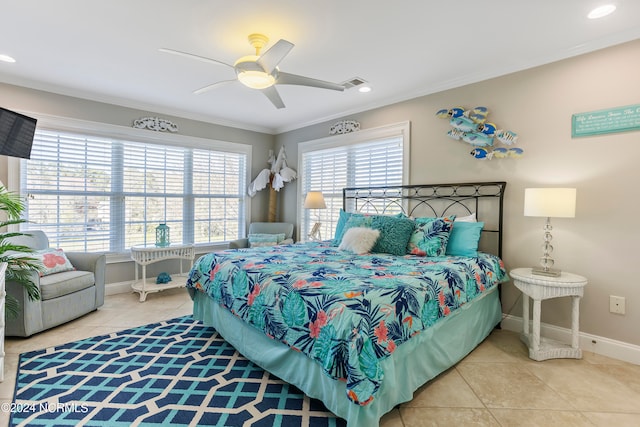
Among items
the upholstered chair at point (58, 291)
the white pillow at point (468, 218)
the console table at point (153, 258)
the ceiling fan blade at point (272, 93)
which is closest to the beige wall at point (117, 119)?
the console table at point (153, 258)

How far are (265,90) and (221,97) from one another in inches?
64.1

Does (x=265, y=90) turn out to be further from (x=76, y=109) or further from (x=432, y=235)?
(x=76, y=109)

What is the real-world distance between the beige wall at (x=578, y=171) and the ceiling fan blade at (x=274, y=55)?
210 cm

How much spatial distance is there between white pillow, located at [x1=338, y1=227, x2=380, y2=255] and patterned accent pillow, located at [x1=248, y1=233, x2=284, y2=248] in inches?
73.9

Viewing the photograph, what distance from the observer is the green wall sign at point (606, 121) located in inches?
94.7

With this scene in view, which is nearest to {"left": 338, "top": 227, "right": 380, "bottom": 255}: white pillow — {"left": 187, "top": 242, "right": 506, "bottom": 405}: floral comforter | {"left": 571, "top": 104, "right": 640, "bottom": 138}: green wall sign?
{"left": 187, "top": 242, "right": 506, "bottom": 405}: floral comforter

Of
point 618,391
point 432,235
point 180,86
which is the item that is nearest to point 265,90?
point 180,86

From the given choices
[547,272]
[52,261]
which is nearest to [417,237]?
[547,272]

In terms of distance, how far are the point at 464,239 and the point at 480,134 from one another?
1068mm

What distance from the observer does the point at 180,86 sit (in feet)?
11.8

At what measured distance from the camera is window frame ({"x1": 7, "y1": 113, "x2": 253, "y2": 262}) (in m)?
3.47

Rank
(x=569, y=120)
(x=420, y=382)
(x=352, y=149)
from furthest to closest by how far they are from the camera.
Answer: (x=352, y=149)
(x=569, y=120)
(x=420, y=382)

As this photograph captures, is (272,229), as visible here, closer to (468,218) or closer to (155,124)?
(155,124)

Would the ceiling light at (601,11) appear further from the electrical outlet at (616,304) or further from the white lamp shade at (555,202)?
the electrical outlet at (616,304)
